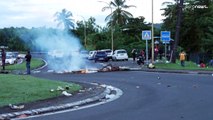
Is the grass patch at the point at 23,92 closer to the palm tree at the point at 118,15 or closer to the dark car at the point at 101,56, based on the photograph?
the dark car at the point at 101,56

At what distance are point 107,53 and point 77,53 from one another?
21.9m

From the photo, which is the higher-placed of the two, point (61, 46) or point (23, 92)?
point (61, 46)

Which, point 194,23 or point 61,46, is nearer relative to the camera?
point 61,46

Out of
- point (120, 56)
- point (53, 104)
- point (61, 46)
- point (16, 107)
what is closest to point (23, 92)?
Result: point (53, 104)

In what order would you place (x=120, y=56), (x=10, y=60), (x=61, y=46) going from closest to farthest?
(x=61, y=46) < (x=10, y=60) < (x=120, y=56)

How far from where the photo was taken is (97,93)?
59.1 feet

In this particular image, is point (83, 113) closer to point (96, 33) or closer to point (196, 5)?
point (196, 5)

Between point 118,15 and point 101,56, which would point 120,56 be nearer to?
point 101,56

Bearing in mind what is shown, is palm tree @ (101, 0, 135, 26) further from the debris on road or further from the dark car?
the debris on road

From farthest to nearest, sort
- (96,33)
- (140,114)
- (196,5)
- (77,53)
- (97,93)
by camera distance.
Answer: (96,33), (196,5), (77,53), (97,93), (140,114)

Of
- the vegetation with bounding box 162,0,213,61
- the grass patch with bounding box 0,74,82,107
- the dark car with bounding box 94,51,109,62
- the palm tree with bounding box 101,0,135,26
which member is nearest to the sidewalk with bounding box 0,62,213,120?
the grass patch with bounding box 0,74,82,107

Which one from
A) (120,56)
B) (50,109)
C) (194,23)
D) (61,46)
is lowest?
(50,109)

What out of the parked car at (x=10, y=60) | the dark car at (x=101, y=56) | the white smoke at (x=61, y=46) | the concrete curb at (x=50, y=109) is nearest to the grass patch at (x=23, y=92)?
the concrete curb at (x=50, y=109)

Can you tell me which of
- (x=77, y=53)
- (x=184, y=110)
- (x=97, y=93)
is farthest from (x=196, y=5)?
(x=184, y=110)
